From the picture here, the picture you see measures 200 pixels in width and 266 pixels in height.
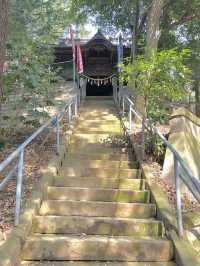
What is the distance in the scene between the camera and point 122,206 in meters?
5.36

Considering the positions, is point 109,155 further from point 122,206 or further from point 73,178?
point 122,206

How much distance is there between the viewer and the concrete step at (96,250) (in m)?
4.28

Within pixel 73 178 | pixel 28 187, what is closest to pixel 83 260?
pixel 28 187

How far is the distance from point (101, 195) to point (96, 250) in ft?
4.99

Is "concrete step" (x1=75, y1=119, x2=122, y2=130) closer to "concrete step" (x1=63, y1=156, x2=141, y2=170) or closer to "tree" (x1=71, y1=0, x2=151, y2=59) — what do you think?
"concrete step" (x1=63, y1=156, x2=141, y2=170)

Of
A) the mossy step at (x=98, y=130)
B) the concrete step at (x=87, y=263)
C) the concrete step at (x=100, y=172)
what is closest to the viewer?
the concrete step at (x=87, y=263)

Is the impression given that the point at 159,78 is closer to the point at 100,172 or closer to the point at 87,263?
the point at 100,172

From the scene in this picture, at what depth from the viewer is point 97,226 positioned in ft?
16.0

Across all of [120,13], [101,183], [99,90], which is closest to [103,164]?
[101,183]

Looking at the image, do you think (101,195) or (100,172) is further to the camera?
(100,172)

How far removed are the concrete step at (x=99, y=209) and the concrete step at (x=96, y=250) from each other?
0.91 metres

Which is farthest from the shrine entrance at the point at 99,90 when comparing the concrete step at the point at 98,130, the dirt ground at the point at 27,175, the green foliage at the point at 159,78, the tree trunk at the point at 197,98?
the green foliage at the point at 159,78

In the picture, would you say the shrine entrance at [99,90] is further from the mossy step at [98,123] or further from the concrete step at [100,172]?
the concrete step at [100,172]

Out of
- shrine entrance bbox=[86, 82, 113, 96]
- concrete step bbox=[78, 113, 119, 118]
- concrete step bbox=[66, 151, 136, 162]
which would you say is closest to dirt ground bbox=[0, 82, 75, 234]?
concrete step bbox=[66, 151, 136, 162]
